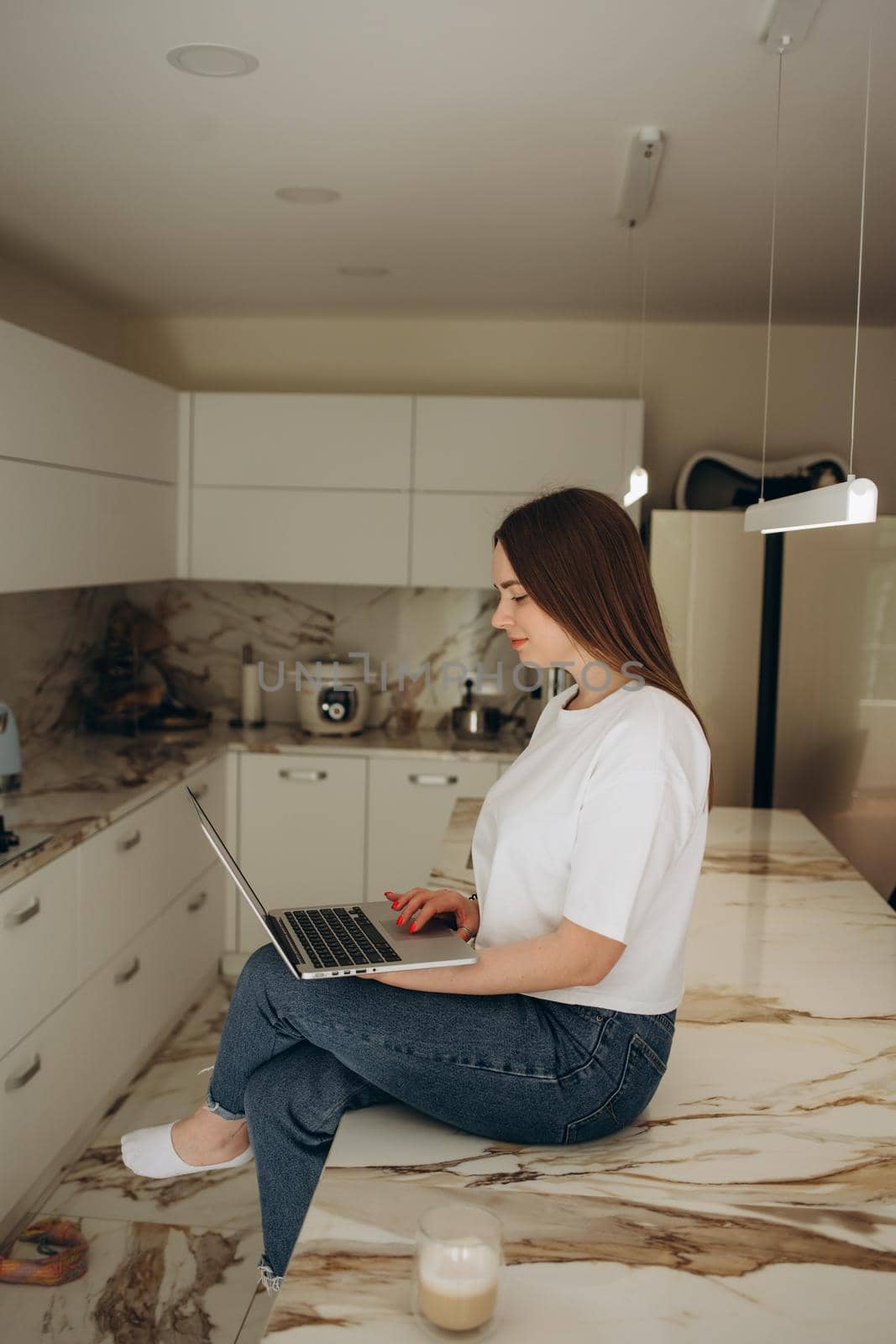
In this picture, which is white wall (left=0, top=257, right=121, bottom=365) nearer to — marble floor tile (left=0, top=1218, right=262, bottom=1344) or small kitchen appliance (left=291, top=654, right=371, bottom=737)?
small kitchen appliance (left=291, top=654, right=371, bottom=737)

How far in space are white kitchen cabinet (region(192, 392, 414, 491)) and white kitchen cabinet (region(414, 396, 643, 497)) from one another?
102 millimetres

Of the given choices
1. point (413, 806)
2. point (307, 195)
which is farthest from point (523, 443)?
point (307, 195)

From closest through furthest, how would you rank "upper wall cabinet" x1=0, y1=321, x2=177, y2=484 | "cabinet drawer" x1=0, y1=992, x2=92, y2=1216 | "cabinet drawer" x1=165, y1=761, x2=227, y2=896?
"cabinet drawer" x1=0, y1=992, x2=92, y2=1216, "upper wall cabinet" x1=0, y1=321, x2=177, y2=484, "cabinet drawer" x1=165, y1=761, x2=227, y2=896

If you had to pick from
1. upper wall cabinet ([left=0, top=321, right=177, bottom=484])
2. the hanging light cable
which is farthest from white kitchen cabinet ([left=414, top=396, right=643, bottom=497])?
upper wall cabinet ([left=0, top=321, right=177, bottom=484])

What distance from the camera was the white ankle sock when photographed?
179 cm

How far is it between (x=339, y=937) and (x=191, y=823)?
225 cm

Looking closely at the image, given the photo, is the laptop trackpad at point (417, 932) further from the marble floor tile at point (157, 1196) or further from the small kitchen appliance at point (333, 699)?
the small kitchen appliance at point (333, 699)

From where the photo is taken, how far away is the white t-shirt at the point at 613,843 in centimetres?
148

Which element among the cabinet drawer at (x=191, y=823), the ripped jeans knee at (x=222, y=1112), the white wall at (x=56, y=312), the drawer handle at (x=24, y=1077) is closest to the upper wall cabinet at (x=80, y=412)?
the white wall at (x=56, y=312)

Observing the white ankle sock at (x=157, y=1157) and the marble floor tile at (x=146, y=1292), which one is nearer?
the white ankle sock at (x=157, y=1157)

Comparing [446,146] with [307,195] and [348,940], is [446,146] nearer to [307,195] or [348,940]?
[307,195]

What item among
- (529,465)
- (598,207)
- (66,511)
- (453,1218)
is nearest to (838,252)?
(598,207)

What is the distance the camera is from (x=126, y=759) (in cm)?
379

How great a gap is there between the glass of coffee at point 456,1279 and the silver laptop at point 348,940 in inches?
17.1
